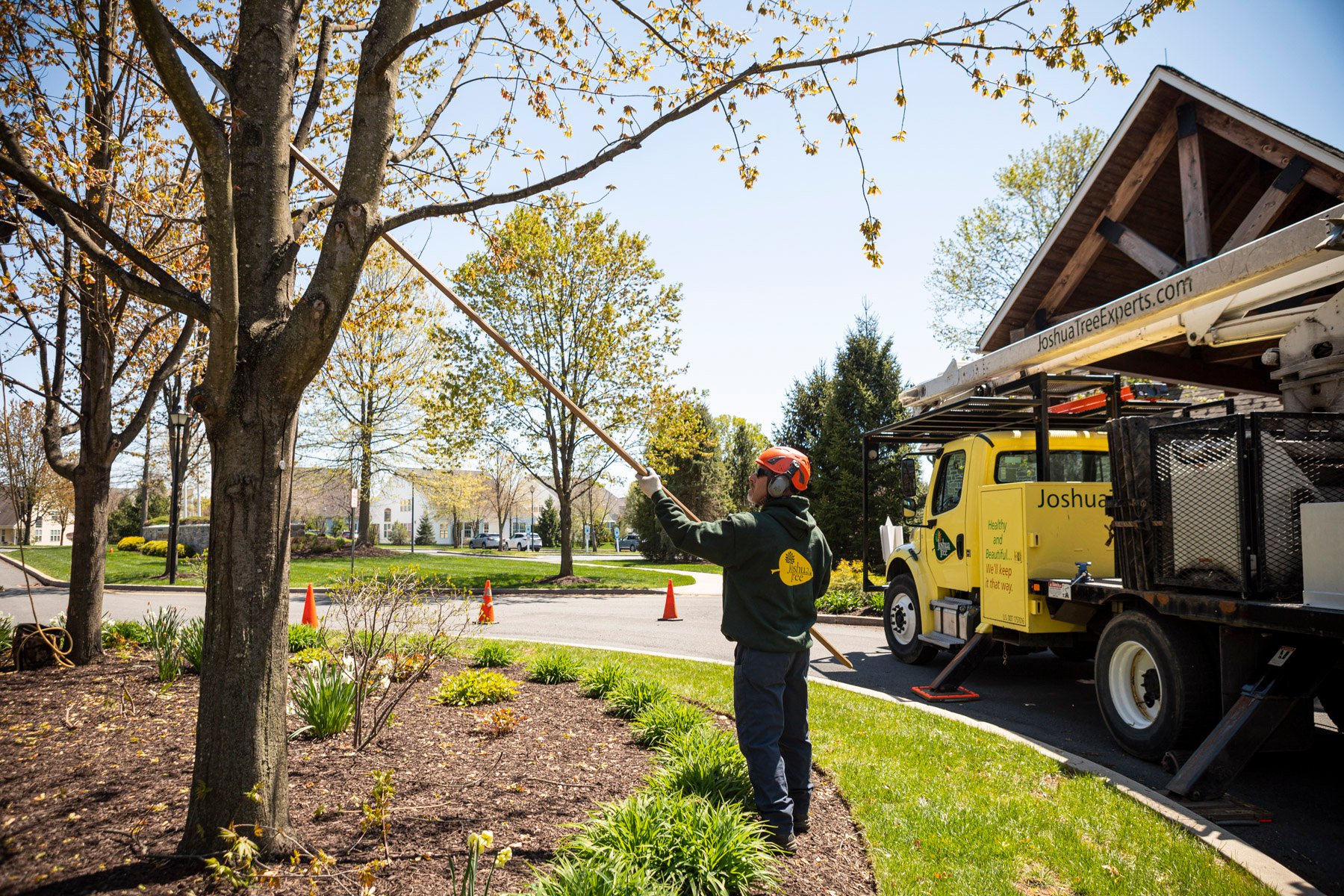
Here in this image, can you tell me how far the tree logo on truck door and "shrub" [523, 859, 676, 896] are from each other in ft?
20.2

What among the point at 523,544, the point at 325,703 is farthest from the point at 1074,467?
the point at 523,544

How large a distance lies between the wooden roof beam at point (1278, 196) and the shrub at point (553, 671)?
8.08 meters

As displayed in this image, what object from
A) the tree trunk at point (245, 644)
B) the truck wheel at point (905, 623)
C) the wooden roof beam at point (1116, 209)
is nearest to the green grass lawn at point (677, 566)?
the wooden roof beam at point (1116, 209)

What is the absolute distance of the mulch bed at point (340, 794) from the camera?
3.03 m

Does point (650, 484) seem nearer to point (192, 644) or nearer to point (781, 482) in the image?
point (781, 482)

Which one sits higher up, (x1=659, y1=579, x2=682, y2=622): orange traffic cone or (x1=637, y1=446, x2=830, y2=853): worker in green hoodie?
(x1=637, y1=446, x2=830, y2=853): worker in green hoodie

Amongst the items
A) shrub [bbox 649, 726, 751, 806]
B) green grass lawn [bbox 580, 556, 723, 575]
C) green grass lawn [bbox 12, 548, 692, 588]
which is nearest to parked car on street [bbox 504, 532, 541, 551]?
green grass lawn [bbox 580, 556, 723, 575]

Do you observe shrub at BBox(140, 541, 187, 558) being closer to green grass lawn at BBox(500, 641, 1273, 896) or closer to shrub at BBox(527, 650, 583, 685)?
shrub at BBox(527, 650, 583, 685)

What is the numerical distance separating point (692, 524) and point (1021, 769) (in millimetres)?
3011

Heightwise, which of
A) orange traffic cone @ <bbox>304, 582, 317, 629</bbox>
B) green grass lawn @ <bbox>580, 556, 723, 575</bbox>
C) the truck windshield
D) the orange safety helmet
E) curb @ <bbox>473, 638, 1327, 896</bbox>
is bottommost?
green grass lawn @ <bbox>580, 556, 723, 575</bbox>

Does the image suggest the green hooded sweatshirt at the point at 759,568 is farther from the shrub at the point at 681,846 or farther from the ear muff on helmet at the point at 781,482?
the shrub at the point at 681,846

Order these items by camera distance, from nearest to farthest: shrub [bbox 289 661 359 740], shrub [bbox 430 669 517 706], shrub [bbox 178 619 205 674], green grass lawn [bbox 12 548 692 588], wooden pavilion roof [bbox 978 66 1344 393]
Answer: shrub [bbox 289 661 359 740] → shrub [bbox 430 669 517 706] → shrub [bbox 178 619 205 674] → wooden pavilion roof [bbox 978 66 1344 393] → green grass lawn [bbox 12 548 692 588]

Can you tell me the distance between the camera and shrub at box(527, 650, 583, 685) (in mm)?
6945

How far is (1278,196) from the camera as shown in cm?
800
